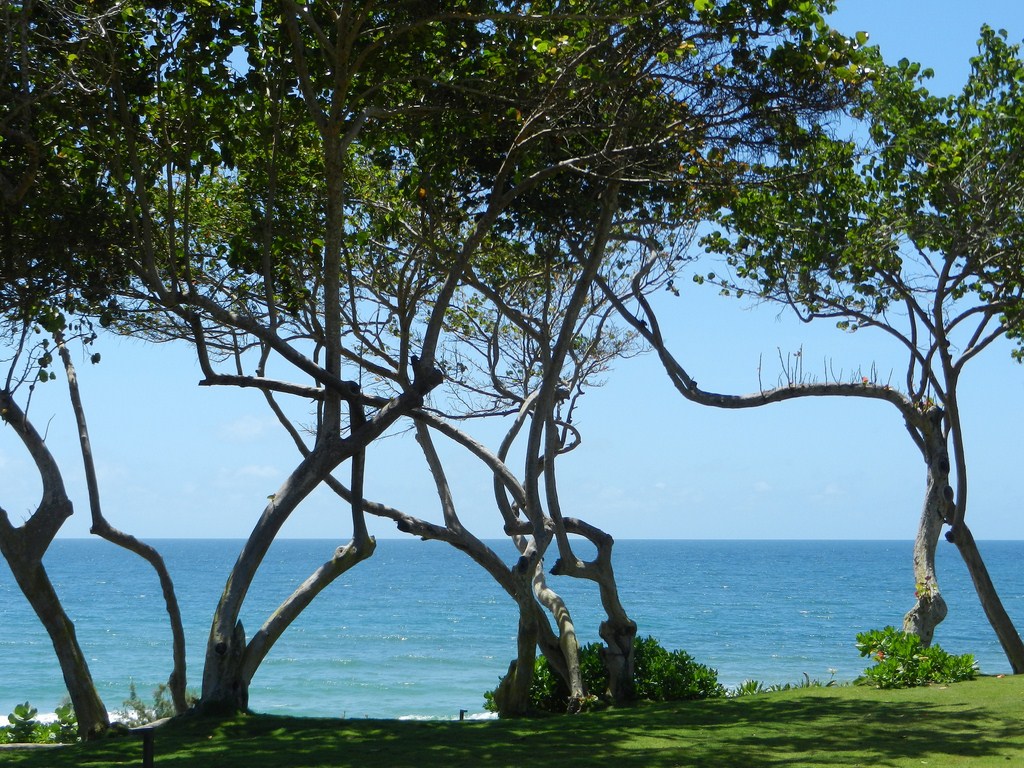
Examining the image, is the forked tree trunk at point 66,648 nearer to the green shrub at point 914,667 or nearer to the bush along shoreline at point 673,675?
the bush along shoreline at point 673,675

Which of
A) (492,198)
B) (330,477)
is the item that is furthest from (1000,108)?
(330,477)

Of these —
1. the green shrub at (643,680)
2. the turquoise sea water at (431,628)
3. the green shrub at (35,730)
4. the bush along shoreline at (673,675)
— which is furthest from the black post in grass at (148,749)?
the turquoise sea water at (431,628)

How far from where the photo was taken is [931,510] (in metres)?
13.3

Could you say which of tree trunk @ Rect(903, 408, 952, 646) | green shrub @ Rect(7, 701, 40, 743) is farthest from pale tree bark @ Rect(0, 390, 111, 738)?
tree trunk @ Rect(903, 408, 952, 646)

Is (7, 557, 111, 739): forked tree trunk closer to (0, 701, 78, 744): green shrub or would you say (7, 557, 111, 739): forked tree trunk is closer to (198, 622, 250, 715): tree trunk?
(198, 622, 250, 715): tree trunk

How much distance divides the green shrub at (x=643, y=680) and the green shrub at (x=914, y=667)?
70.6 inches

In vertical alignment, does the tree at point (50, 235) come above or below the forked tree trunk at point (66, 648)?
above

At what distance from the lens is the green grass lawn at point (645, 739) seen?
764 centimetres

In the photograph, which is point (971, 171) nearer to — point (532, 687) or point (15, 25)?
point (532, 687)

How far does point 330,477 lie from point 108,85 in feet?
15.1

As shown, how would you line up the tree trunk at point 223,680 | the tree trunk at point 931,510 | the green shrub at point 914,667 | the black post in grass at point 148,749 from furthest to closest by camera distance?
the tree trunk at point 931,510 < the green shrub at point 914,667 < the tree trunk at point 223,680 < the black post in grass at point 148,749

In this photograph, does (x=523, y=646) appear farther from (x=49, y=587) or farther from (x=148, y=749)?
(x=148, y=749)

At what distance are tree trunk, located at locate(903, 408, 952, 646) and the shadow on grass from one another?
270cm

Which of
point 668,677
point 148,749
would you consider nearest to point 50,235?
point 148,749
